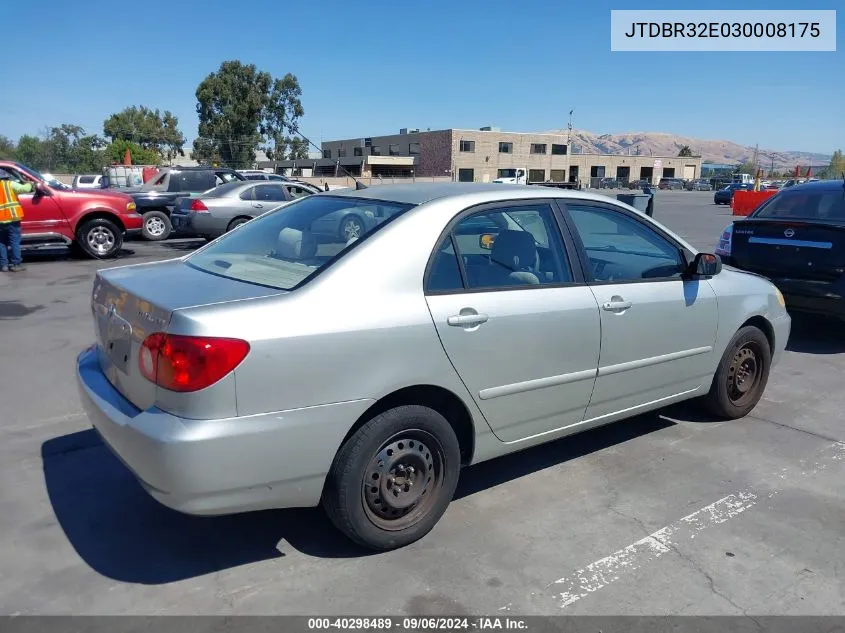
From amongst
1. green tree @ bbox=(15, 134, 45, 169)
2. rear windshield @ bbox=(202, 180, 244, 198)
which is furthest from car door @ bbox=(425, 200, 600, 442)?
green tree @ bbox=(15, 134, 45, 169)

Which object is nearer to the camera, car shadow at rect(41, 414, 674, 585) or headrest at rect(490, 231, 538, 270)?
car shadow at rect(41, 414, 674, 585)

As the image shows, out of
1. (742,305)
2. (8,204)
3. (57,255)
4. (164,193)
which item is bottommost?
(57,255)

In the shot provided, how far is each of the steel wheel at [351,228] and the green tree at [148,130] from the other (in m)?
75.9

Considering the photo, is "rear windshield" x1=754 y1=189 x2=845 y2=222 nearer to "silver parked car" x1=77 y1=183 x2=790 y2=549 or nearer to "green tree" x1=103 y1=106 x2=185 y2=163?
"silver parked car" x1=77 y1=183 x2=790 y2=549

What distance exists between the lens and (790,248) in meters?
6.89

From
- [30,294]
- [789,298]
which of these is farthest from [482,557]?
[30,294]

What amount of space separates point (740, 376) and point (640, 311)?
147cm

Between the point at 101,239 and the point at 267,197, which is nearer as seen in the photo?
the point at 101,239

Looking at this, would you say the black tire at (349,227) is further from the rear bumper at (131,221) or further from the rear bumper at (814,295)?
the rear bumper at (131,221)

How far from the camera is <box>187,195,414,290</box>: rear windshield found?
10.6 feet

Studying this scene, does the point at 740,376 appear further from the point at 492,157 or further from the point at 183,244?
the point at 492,157

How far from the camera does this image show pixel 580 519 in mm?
3541

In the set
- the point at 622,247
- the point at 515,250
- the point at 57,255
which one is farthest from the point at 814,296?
the point at 57,255

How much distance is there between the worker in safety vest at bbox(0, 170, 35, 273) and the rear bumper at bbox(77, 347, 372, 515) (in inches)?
368
